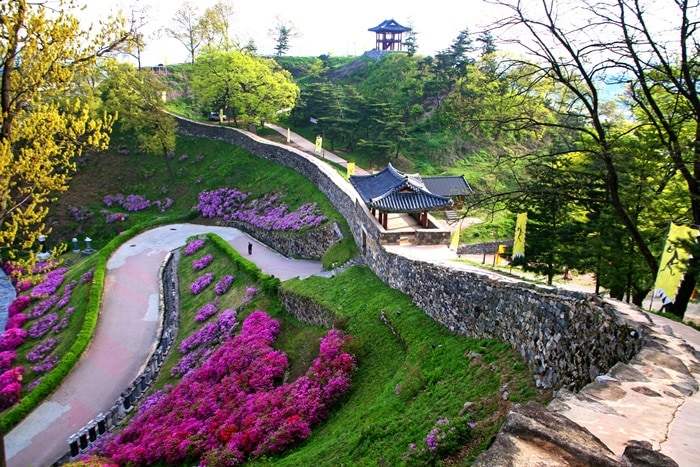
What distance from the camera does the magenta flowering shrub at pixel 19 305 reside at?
2794 centimetres

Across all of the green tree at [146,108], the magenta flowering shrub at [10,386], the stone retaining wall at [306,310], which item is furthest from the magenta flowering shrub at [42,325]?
the green tree at [146,108]

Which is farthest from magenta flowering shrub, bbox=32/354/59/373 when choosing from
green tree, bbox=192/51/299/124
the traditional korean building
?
green tree, bbox=192/51/299/124

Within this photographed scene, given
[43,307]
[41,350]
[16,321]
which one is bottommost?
[41,350]

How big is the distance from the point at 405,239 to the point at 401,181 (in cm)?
254

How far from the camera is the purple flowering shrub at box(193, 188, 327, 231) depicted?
93.7 feet

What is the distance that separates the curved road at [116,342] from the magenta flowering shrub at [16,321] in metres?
4.64

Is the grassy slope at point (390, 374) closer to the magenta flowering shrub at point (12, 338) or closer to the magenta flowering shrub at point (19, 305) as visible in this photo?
the magenta flowering shrub at point (12, 338)

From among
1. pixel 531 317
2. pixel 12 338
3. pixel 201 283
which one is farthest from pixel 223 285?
pixel 531 317

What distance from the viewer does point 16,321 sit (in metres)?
26.6

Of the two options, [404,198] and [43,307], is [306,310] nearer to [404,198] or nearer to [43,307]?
[404,198]

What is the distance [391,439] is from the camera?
916 cm

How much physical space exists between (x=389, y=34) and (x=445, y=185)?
44193mm

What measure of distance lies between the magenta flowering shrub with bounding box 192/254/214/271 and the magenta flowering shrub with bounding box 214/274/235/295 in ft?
10.4

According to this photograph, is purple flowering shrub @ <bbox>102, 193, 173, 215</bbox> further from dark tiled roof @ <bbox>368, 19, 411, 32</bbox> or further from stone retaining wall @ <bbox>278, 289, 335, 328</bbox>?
dark tiled roof @ <bbox>368, 19, 411, 32</bbox>
